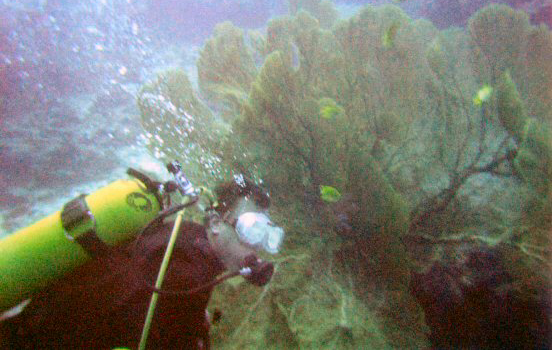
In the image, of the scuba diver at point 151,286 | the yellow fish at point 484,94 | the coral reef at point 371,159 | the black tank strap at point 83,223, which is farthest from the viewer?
the yellow fish at point 484,94

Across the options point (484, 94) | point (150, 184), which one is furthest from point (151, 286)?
point (484, 94)

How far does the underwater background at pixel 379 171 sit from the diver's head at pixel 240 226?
1457 mm

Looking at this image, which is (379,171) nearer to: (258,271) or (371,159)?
(371,159)

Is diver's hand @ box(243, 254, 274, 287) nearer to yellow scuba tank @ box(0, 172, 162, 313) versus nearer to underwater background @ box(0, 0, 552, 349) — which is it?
yellow scuba tank @ box(0, 172, 162, 313)

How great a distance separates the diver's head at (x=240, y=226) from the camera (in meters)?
1.55

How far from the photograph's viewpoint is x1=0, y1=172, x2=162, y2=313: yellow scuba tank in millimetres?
1461

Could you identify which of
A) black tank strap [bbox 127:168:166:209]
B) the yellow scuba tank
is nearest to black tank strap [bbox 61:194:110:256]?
the yellow scuba tank

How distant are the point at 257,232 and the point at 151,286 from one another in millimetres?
548

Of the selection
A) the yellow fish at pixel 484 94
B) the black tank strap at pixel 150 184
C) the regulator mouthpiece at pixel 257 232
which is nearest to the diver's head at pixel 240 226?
the regulator mouthpiece at pixel 257 232

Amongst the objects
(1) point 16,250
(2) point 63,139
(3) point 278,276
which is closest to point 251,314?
(3) point 278,276

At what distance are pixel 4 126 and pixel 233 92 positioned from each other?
23.1 feet

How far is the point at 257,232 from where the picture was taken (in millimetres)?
1603

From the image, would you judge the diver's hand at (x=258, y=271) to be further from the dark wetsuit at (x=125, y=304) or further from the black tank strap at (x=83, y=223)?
the black tank strap at (x=83, y=223)

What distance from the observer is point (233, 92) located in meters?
4.65
